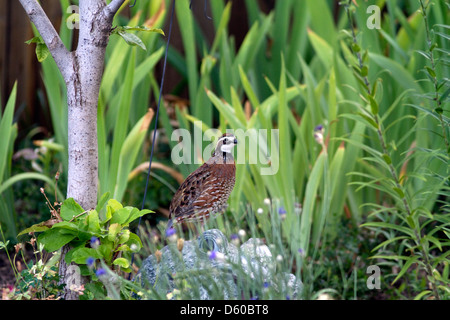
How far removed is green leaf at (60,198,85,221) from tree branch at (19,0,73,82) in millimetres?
362

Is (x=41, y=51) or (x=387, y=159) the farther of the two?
(x=41, y=51)

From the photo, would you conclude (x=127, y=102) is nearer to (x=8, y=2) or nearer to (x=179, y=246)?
(x=179, y=246)

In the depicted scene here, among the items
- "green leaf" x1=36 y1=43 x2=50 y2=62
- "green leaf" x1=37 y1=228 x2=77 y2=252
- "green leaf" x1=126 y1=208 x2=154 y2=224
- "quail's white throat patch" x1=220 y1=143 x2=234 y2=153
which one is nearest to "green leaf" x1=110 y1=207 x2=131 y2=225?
"green leaf" x1=126 y1=208 x2=154 y2=224

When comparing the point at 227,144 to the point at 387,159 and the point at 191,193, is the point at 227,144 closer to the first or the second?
the point at 191,193

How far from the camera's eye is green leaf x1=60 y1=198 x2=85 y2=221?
1573 millimetres

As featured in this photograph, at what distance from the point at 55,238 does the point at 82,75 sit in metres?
0.47

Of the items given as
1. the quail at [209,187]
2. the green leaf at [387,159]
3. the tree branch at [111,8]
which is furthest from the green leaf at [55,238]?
the green leaf at [387,159]

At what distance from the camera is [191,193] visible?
1.57 meters

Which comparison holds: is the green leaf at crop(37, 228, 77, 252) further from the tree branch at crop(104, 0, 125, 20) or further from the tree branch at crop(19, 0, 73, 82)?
the tree branch at crop(104, 0, 125, 20)

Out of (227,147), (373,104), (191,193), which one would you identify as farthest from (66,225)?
(373,104)

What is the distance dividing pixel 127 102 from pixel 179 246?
3.32ft

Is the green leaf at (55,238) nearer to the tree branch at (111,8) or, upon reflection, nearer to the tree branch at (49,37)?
the tree branch at (49,37)

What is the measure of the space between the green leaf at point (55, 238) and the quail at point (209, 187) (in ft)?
0.93
